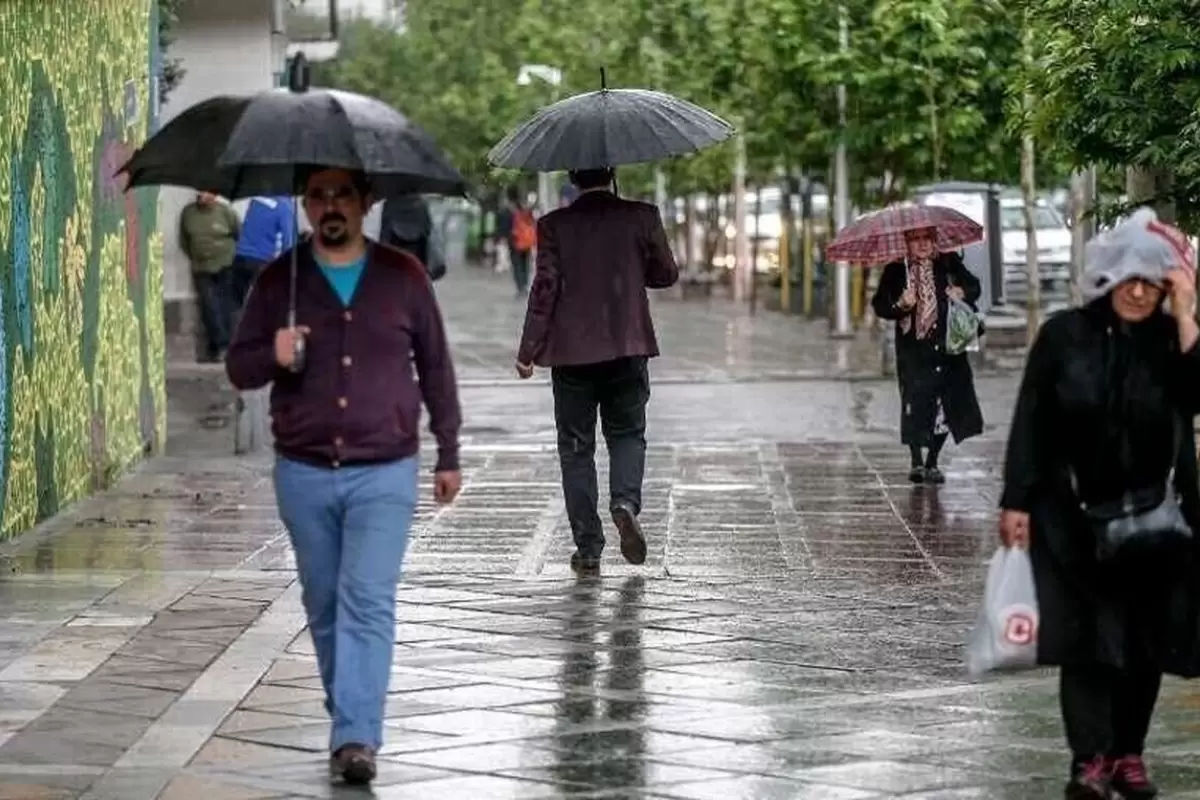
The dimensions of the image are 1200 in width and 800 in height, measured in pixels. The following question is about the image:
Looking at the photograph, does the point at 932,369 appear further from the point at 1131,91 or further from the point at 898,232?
the point at 1131,91

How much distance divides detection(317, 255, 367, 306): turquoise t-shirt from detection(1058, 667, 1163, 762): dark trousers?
2.27m

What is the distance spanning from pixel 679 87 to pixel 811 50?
11.3 meters

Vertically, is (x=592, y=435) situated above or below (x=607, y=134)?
below

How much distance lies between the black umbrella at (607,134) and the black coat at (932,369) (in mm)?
4054

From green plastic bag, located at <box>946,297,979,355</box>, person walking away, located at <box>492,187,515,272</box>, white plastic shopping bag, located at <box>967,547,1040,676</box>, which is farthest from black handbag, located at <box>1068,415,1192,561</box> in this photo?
person walking away, located at <box>492,187,515,272</box>

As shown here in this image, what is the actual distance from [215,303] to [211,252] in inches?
17.7

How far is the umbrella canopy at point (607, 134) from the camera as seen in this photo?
1260 cm

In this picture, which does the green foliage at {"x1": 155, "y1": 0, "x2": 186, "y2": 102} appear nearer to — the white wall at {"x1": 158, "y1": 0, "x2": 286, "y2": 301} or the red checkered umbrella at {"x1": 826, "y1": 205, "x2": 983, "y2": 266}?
the white wall at {"x1": 158, "y1": 0, "x2": 286, "y2": 301}

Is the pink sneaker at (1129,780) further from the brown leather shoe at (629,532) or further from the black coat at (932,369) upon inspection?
the black coat at (932,369)

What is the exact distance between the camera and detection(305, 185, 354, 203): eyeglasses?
27.0 ft

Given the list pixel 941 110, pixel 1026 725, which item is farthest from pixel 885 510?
pixel 941 110

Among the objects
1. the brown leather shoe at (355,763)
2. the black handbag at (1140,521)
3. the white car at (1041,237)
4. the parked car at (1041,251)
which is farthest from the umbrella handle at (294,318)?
the white car at (1041,237)

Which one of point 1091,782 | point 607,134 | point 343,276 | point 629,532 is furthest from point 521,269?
point 1091,782

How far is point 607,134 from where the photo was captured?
12695 mm
